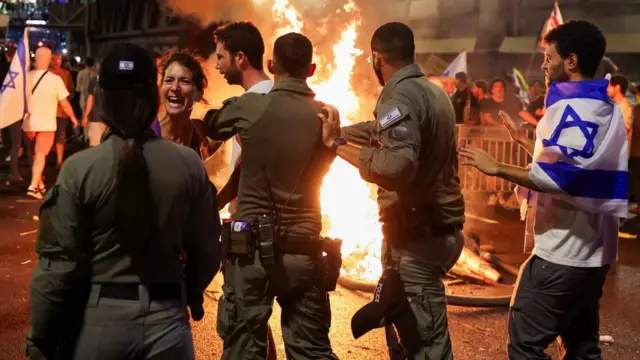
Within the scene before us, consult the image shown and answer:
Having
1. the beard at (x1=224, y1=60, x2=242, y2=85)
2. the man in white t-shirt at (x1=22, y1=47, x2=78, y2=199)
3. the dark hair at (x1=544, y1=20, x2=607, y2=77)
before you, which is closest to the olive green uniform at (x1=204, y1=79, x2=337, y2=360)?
the beard at (x1=224, y1=60, x2=242, y2=85)

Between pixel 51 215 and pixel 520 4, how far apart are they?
2040 cm

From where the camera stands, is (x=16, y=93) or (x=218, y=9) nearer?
(x=218, y=9)

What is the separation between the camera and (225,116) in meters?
3.65

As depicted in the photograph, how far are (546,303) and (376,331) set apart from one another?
2.10m

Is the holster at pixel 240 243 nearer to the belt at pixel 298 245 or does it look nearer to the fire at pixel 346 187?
the belt at pixel 298 245

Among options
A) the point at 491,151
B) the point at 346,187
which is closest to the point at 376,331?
the point at 346,187

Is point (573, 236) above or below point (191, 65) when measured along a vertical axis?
below

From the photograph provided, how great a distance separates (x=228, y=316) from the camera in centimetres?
361

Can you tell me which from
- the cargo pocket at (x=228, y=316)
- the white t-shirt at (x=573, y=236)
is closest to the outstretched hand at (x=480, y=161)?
the white t-shirt at (x=573, y=236)

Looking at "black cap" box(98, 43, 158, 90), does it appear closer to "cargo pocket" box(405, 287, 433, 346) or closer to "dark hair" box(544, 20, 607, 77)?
"cargo pocket" box(405, 287, 433, 346)

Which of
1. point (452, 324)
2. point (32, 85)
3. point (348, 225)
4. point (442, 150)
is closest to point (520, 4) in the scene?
point (32, 85)

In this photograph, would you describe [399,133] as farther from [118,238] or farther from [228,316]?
[118,238]

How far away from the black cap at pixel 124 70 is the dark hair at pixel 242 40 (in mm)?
1497

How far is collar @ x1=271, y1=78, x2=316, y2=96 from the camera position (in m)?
3.60
